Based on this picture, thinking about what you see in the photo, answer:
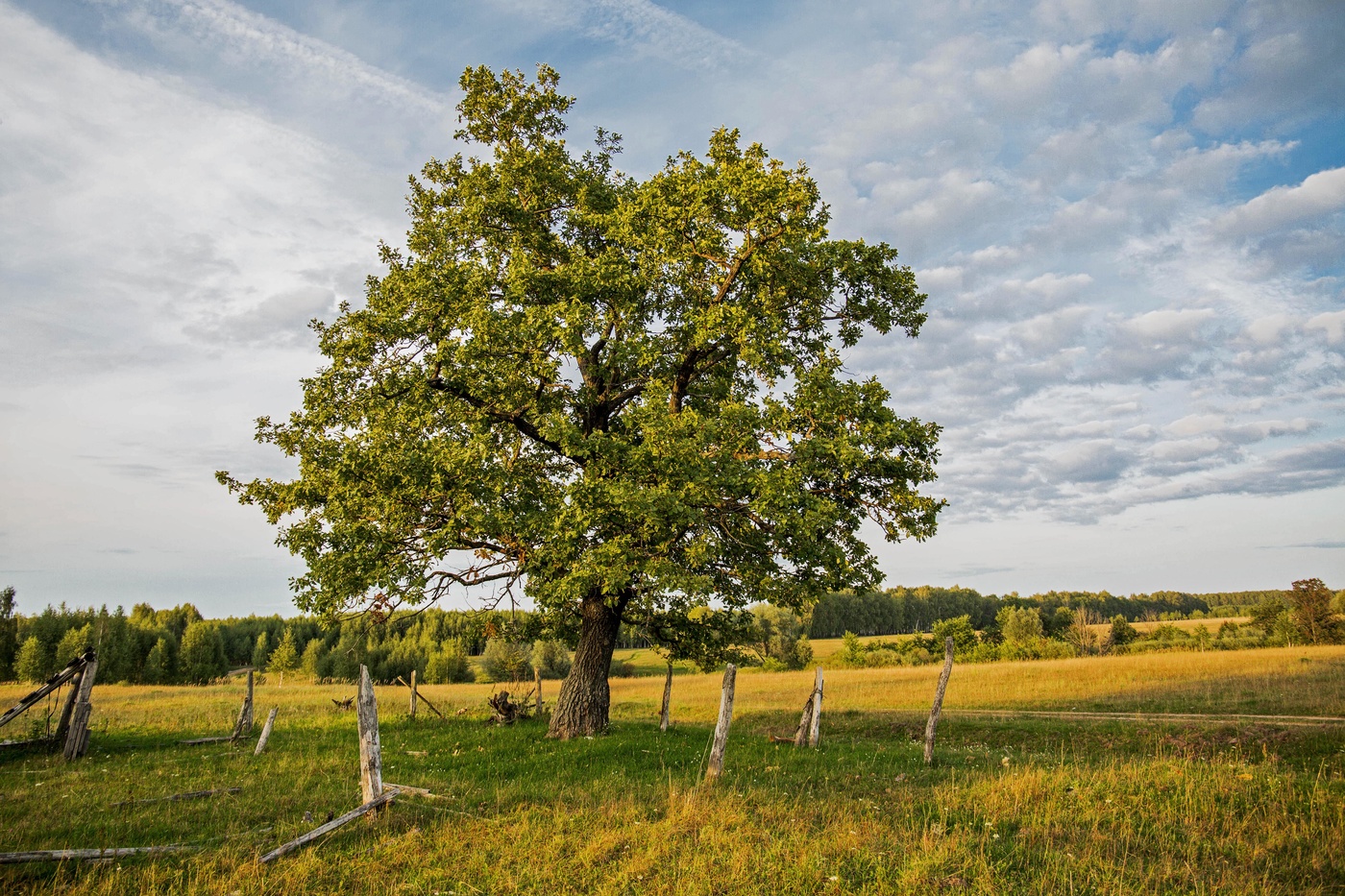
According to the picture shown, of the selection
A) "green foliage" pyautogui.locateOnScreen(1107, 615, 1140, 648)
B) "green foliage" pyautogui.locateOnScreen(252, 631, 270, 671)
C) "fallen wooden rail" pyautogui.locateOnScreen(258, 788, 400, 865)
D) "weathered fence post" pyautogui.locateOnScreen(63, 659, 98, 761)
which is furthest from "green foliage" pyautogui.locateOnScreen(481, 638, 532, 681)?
"green foliage" pyautogui.locateOnScreen(1107, 615, 1140, 648)

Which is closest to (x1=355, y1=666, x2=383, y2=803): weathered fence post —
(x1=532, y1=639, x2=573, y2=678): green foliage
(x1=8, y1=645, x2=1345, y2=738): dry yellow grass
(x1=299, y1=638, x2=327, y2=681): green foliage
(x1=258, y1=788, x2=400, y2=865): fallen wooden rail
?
(x1=258, y1=788, x2=400, y2=865): fallen wooden rail

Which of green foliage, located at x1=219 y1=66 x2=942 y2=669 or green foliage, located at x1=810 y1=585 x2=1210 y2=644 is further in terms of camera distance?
green foliage, located at x1=810 y1=585 x2=1210 y2=644

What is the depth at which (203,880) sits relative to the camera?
841 centimetres

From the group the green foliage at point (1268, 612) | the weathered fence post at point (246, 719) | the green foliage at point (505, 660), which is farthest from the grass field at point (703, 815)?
the green foliage at point (1268, 612)

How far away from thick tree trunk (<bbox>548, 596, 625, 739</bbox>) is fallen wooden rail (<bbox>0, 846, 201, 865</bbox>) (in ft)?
38.8

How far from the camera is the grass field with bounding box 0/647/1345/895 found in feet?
27.8

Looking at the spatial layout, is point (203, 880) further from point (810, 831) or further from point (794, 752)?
point (794, 752)

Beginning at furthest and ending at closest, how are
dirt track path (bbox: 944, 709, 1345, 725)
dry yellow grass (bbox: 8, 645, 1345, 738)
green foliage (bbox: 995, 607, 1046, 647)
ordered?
green foliage (bbox: 995, 607, 1046, 647), dry yellow grass (bbox: 8, 645, 1345, 738), dirt track path (bbox: 944, 709, 1345, 725)

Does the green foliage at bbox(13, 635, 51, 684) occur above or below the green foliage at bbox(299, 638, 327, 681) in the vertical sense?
above

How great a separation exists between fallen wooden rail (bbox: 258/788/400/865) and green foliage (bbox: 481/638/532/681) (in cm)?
6024

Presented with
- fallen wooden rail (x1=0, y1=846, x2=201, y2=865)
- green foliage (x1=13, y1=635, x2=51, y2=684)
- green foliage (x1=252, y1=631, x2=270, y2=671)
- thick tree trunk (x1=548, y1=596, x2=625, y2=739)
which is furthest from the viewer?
green foliage (x1=252, y1=631, x2=270, y2=671)

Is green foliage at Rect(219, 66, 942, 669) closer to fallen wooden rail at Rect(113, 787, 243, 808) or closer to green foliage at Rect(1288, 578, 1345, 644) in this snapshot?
fallen wooden rail at Rect(113, 787, 243, 808)

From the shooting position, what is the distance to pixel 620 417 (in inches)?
784

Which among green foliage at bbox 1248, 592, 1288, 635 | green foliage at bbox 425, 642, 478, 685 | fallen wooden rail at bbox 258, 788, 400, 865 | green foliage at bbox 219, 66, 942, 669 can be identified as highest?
green foliage at bbox 219, 66, 942, 669
